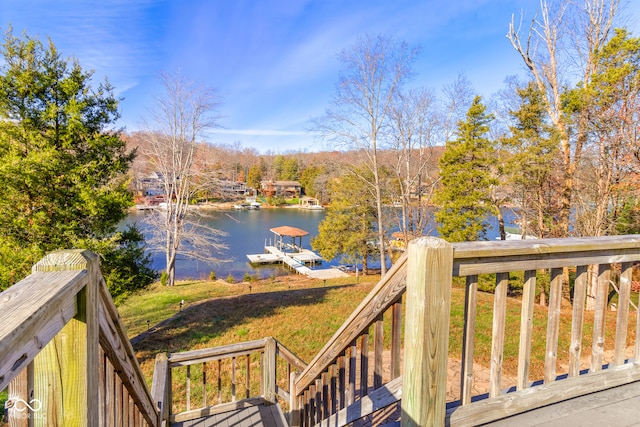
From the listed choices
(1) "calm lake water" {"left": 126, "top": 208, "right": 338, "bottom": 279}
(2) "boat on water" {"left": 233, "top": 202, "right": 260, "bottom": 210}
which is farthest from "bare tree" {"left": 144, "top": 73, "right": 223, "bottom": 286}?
(2) "boat on water" {"left": 233, "top": 202, "right": 260, "bottom": 210}

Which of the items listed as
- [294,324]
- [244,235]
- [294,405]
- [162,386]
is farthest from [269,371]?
[244,235]

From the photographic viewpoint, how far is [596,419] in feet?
4.97

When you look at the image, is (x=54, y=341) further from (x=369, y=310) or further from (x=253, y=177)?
(x=253, y=177)

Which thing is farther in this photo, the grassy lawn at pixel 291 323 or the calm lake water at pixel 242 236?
the calm lake water at pixel 242 236

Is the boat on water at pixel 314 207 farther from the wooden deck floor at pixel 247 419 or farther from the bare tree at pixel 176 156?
the wooden deck floor at pixel 247 419

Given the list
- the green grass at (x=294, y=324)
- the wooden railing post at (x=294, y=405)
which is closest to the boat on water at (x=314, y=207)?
the green grass at (x=294, y=324)

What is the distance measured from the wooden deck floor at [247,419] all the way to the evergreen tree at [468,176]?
1152cm

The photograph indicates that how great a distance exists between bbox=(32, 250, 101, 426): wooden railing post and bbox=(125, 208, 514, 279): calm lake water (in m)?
7.53

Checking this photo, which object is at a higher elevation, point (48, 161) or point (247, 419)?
point (48, 161)

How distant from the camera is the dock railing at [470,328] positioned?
4.09 feet

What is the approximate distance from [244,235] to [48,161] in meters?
25.7

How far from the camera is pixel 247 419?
3.56 m

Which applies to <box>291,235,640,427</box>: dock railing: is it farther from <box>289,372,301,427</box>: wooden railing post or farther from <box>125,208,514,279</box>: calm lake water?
<box>125,208,514,279</box>: calm lake water

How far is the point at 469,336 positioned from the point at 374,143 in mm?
11556
